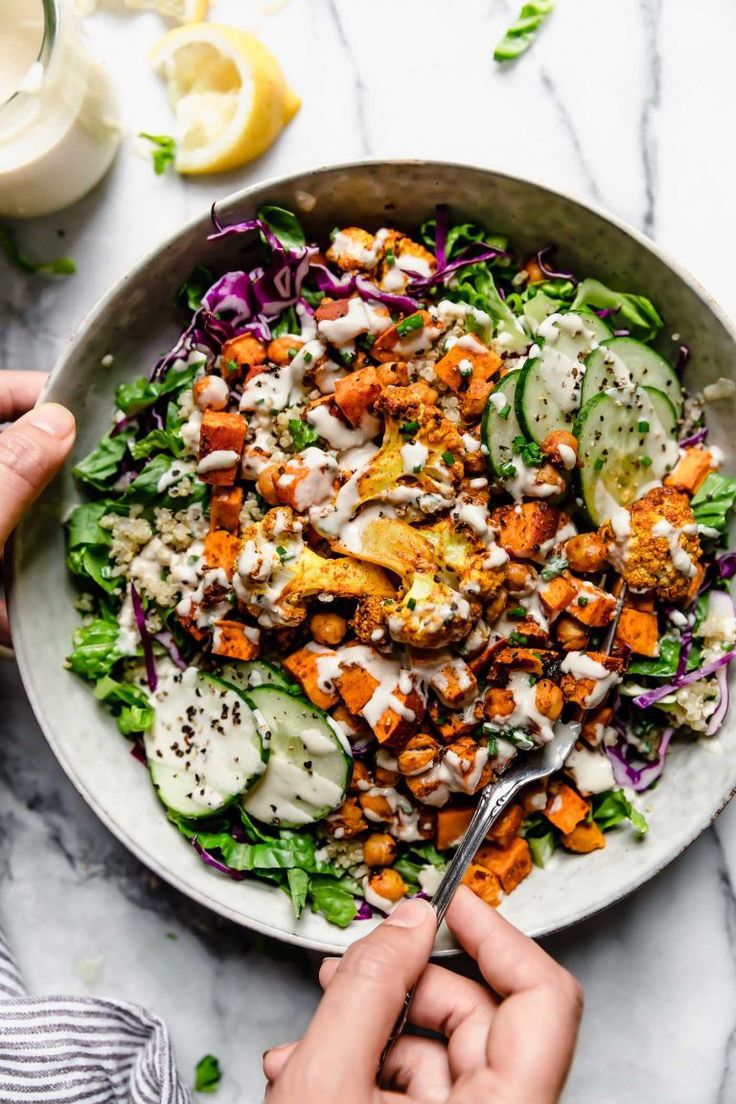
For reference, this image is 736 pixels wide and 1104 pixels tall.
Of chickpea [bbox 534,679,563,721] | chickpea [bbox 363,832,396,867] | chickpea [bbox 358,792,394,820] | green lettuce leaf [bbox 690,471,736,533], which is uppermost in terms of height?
green lettuce leaf [bbox 690,471,736,533]

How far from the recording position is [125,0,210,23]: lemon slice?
9.11 feet

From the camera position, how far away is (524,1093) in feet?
6.32

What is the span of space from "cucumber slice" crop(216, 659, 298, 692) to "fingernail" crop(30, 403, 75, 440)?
2.24 feet

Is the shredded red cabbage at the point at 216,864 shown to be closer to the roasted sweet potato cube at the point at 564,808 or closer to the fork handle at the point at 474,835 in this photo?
the fork handle at the point at 474,835

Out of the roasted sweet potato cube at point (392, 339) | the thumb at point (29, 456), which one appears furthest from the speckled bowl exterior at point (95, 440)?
the roasted sweet potato cube at point (392, 339)

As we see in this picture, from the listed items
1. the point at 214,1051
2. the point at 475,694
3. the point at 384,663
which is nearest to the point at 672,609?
the point at 475,694

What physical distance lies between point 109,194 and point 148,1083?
2.36 meters

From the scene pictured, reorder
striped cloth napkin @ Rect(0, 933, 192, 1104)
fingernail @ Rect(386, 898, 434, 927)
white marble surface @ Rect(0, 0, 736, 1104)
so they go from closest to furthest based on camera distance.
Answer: fingernail @ Rect(386, 898, 434, 927) < striped cloth napkin @ Rect(0, 933, 192, 1104) < white marble surface @ Rect(0, 0, 736, 1104)

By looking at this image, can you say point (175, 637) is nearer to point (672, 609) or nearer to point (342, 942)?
point (342, 942)

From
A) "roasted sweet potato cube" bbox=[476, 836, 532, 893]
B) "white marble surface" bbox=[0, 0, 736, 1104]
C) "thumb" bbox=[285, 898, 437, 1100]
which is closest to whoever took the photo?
"thumb" bbox=[285, 898, 437, 1100]

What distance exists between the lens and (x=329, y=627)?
2.40 meters

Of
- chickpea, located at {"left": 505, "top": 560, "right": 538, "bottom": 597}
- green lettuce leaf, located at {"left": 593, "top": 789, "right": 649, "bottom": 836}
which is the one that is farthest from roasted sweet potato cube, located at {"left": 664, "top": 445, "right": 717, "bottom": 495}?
green lettuce leaf, located at {"left": 593, "top": 789, "right": 649, "bottom": 836}

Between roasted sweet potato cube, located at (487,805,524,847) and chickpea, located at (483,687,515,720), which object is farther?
roasted sweet potato cube, located at (487,805,524,847)

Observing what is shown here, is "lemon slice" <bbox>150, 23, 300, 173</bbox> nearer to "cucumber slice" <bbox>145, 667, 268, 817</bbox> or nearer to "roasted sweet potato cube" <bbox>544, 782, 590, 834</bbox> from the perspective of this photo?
"cucumber slice" <bbox>145, 667, 268, 817</bbox>
